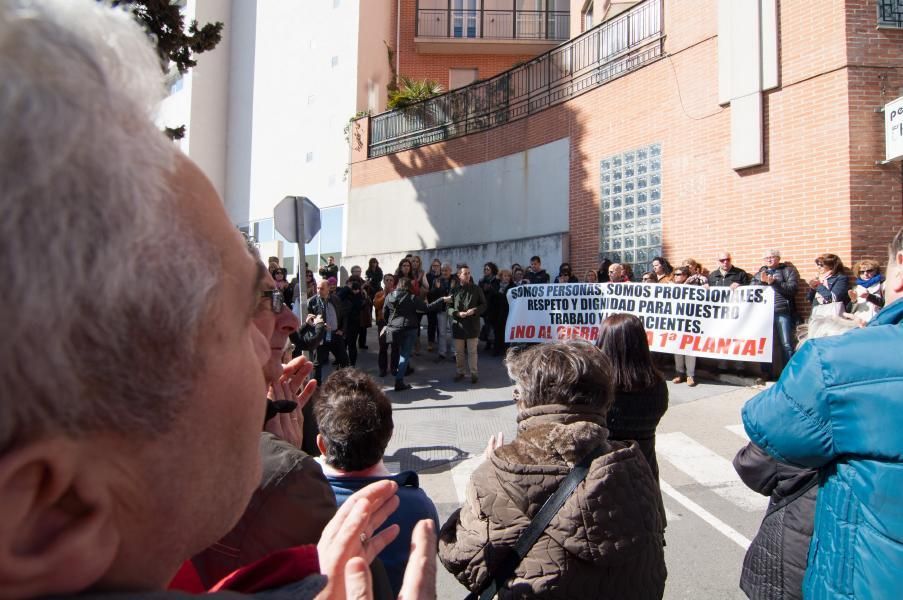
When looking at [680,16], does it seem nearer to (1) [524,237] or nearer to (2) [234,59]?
(1) [524,237]

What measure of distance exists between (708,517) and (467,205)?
43.7ft

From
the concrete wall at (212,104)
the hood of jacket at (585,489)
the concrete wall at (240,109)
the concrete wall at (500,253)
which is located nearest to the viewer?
the hood of jacket at (585,489)

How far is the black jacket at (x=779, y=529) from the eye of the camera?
87.7 inches

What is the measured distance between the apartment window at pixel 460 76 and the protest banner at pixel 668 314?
14670 millimetres

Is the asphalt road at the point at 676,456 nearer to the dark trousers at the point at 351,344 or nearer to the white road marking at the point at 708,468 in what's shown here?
the white road marking at the point at 708,468

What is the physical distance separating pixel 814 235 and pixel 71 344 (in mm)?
11433

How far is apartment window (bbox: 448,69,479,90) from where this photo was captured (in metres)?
23.3

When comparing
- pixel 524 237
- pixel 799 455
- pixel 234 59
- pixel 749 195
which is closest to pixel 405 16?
pixel 234 59

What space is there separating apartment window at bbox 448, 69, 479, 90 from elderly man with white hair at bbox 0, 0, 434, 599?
78.7ft

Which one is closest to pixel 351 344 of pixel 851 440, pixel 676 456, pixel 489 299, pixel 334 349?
pixel 334 349

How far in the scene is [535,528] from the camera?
6.32 feet

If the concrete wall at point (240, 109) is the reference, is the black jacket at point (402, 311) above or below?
below

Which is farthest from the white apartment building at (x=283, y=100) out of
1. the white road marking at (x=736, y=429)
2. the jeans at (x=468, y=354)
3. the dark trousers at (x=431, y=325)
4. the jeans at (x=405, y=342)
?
the white road marking at (x=736, y=429)

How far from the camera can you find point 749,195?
1083 centimetres
